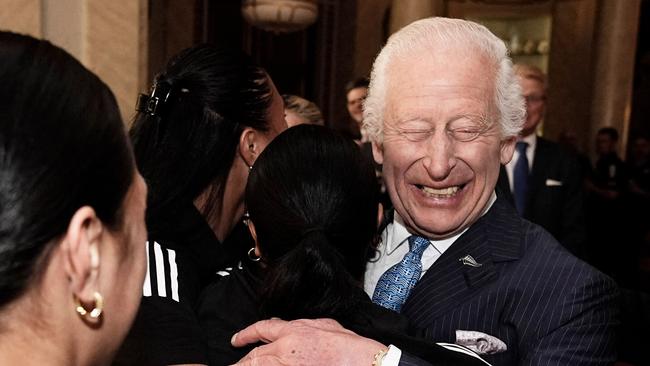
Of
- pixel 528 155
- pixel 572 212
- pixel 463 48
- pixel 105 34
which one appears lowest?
pixel 572 212

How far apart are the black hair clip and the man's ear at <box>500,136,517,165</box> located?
32.0 inches

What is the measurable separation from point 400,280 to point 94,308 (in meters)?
0.97

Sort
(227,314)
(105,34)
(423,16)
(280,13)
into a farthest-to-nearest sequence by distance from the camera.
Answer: (423,16) < (280,13) < (105,34) < (227,314)

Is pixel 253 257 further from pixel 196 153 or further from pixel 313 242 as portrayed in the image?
pixel 196 153

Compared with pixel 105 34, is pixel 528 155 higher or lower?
lower

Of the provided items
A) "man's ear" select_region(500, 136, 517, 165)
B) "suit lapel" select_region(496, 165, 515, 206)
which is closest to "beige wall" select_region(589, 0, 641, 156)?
"suit lapel" select_region(496, 165, 515, 206)

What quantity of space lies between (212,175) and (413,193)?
487mm

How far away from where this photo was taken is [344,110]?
10.8m

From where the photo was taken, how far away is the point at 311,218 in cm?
127

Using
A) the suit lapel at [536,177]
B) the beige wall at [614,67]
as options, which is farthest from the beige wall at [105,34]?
the beige wall at [614,67]

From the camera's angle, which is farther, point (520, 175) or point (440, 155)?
point (520, 175)

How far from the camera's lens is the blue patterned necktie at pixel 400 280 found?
169 centimetres

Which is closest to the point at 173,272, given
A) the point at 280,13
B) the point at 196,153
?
the point at 196,153

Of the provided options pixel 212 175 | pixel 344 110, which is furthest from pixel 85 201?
pixel 344 110
